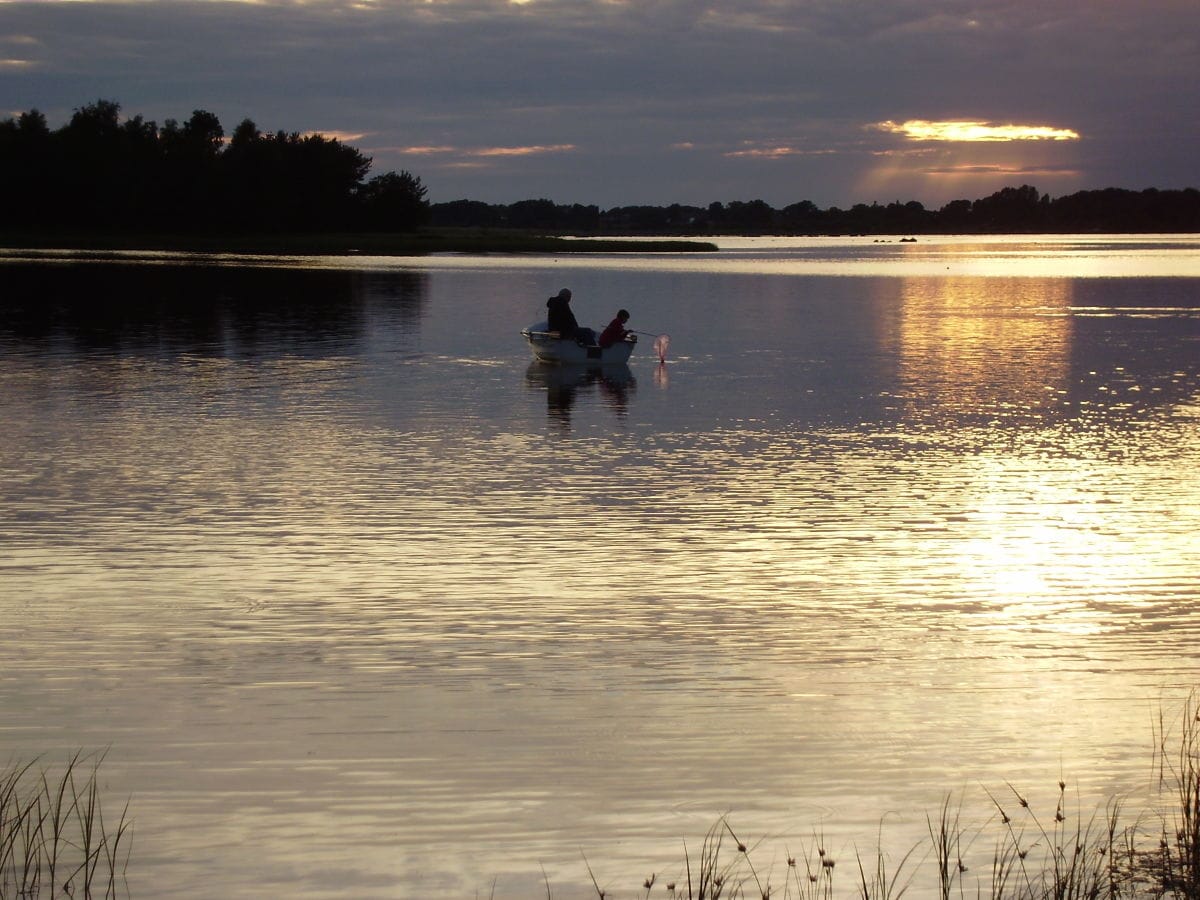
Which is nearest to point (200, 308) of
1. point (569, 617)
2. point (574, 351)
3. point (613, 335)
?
point (574, 351)

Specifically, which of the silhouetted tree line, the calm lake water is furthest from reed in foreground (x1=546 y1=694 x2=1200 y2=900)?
the silhouetted tree line

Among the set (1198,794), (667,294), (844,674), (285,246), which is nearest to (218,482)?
(844,674)

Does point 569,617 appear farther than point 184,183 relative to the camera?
No

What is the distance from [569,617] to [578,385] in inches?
685

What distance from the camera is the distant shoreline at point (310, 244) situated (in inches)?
4776

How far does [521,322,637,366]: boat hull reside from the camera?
1176 inches

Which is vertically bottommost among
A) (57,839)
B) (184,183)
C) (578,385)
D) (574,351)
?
(57,839)

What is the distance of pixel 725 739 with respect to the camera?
777 cm

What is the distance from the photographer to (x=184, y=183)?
13488cm

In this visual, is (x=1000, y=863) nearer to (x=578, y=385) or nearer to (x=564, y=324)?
(x=578, y=385)

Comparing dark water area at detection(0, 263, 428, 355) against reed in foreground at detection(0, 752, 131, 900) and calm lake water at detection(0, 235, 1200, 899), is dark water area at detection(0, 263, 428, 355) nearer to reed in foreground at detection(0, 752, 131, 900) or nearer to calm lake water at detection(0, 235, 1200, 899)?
calm lake water at detection(0, 235, 1200, 899)

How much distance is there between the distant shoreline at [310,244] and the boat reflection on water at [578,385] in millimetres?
90899

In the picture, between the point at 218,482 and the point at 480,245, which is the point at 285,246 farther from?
the point at 218,482

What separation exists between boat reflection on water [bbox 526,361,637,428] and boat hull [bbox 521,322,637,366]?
0.16 metres
